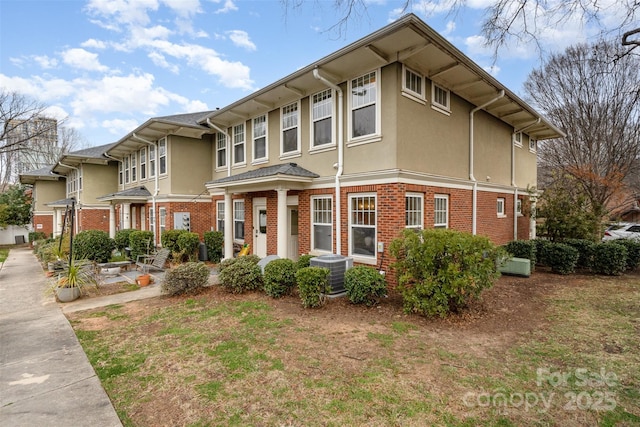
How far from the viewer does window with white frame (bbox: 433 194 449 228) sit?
29.2ft

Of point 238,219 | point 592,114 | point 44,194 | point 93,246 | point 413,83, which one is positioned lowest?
point 93,246

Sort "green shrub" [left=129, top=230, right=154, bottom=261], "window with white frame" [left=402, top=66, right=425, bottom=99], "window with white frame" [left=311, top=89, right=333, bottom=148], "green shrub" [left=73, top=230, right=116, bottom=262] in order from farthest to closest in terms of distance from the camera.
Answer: "green shrub" [left=129, top=230, right=154, bottom=261] → "green shrub" [left=73, top=230, right=116, bottom=262] → "window with white frame" [left=311, top=89, right=333, bottom=148] → "window with white frame" [left=402, top=66, right=425, bottom=99]

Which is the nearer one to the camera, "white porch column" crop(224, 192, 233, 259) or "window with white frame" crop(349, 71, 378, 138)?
"window with white frame" crop(349, 71, 378, 138)

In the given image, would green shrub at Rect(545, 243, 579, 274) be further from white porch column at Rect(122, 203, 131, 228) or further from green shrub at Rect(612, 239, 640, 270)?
white porch column at Rect(122, 203, 131, 228)

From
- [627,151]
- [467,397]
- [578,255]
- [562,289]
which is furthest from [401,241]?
[627,151]

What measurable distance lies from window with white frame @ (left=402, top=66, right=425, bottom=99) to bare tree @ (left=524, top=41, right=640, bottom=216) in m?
12.0

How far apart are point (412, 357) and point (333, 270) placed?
3.05 meters

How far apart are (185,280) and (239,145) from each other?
Answer: 257 inches

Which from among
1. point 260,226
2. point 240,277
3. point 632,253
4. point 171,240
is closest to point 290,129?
point 260,226

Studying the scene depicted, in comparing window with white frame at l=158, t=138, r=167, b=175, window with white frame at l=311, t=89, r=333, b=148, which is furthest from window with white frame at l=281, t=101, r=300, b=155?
window with white frame at l=158, t=138, r=167, b=175

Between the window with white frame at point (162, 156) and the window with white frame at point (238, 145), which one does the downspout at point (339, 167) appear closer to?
the window with white frame at point (238, 145)

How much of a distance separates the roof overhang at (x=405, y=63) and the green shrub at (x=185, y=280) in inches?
224

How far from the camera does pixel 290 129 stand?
10219 millimetres

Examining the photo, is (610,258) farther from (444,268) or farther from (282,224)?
(282,224)
